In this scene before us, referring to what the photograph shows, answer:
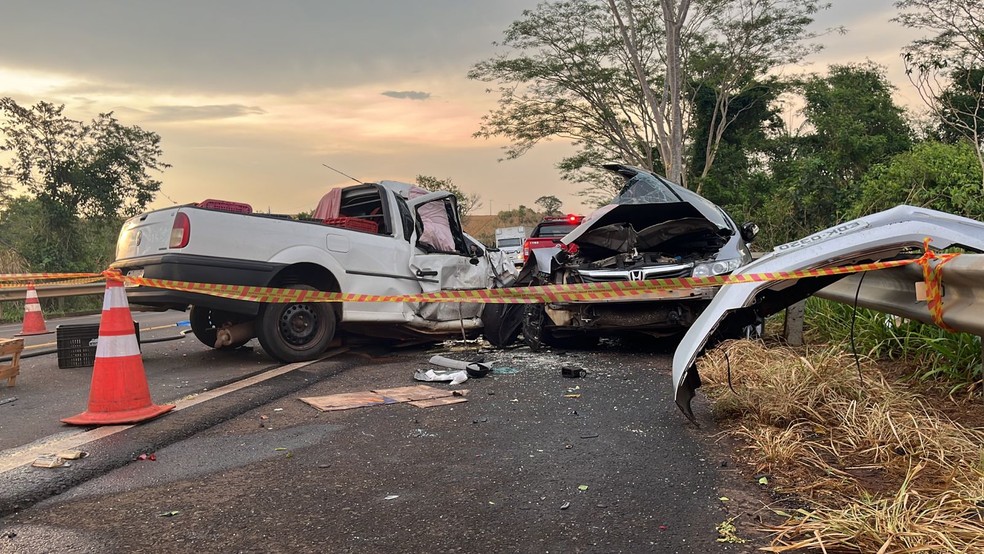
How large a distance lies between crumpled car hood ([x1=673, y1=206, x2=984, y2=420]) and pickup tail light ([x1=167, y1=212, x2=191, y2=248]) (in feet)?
14.8

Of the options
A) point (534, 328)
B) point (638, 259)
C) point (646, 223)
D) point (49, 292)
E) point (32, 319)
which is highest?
point (646, 223)

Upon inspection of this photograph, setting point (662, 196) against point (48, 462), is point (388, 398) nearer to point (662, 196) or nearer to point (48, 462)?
point (48, 462)

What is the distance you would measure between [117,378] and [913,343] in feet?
18.3

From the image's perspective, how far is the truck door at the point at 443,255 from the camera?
25.7 feet

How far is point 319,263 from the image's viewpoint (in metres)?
6.87

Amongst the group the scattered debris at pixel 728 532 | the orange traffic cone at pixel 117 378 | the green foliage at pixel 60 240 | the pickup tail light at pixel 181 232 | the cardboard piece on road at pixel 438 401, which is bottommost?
the scattered debris at pixel 728 532

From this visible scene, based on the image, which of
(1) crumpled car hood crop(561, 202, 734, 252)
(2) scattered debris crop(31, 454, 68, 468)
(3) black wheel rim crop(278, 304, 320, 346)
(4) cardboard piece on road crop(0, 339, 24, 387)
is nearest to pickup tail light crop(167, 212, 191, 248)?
(3) black wheel rim crop(278, 304, 320, 346)

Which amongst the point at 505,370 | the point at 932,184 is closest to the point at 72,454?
the point at 505,370

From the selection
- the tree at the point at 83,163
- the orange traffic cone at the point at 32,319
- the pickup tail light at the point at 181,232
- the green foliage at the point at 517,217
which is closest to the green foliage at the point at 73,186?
the tree at the point at 83,163

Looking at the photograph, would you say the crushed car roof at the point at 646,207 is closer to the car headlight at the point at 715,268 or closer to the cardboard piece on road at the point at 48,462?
the car headlight at the point at 715,268

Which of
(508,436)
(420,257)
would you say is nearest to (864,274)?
(508,436)

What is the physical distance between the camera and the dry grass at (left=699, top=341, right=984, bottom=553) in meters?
2.33

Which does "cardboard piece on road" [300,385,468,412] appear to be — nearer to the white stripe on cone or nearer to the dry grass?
the white stripe on cone

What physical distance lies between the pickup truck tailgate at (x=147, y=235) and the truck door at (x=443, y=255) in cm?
254
